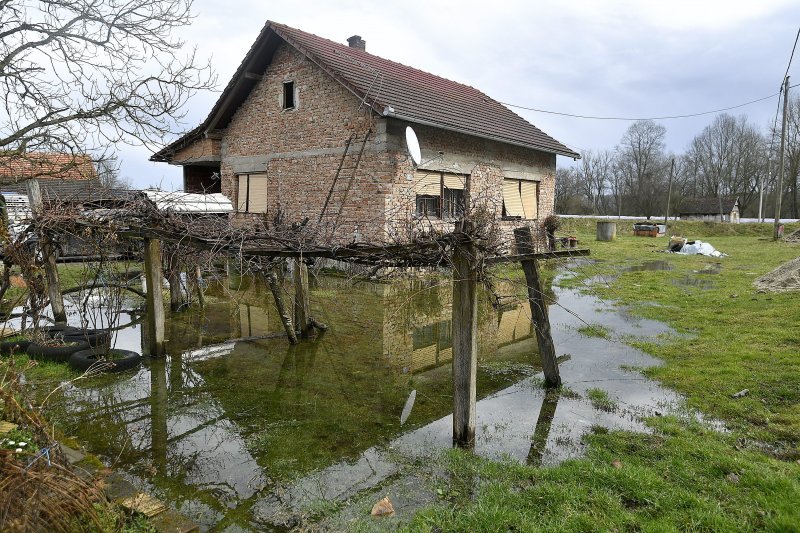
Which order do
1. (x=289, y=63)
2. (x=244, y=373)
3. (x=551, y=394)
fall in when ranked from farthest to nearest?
(x=289, y=63) < (x=244, y=373) < (x=551, y=394)

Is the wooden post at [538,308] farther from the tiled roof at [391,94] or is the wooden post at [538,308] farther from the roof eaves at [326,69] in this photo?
the roof eaves at [326,69]

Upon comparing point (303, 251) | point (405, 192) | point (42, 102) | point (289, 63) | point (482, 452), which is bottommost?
point (482, 452)

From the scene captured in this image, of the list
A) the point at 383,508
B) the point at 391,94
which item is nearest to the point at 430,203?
the point at 391,94

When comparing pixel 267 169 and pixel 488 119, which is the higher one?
pixel 488 119

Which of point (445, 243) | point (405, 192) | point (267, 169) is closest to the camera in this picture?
point (445, 243)

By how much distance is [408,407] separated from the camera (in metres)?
5.54

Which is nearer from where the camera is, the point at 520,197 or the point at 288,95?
the point at 288,95

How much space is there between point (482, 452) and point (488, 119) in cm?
1501

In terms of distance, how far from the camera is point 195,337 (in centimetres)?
847

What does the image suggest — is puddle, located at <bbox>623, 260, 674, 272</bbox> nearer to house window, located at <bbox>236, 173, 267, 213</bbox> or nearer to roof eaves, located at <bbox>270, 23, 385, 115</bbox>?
roof eaves, located at <bbox>270, 23, 385, 115</bbox>

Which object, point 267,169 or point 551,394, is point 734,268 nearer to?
point 551,394

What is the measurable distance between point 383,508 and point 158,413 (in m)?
3.13

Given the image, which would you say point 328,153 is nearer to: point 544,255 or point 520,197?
point 520,197

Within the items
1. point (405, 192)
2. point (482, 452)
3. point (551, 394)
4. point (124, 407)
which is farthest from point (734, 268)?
point (124, 407)
